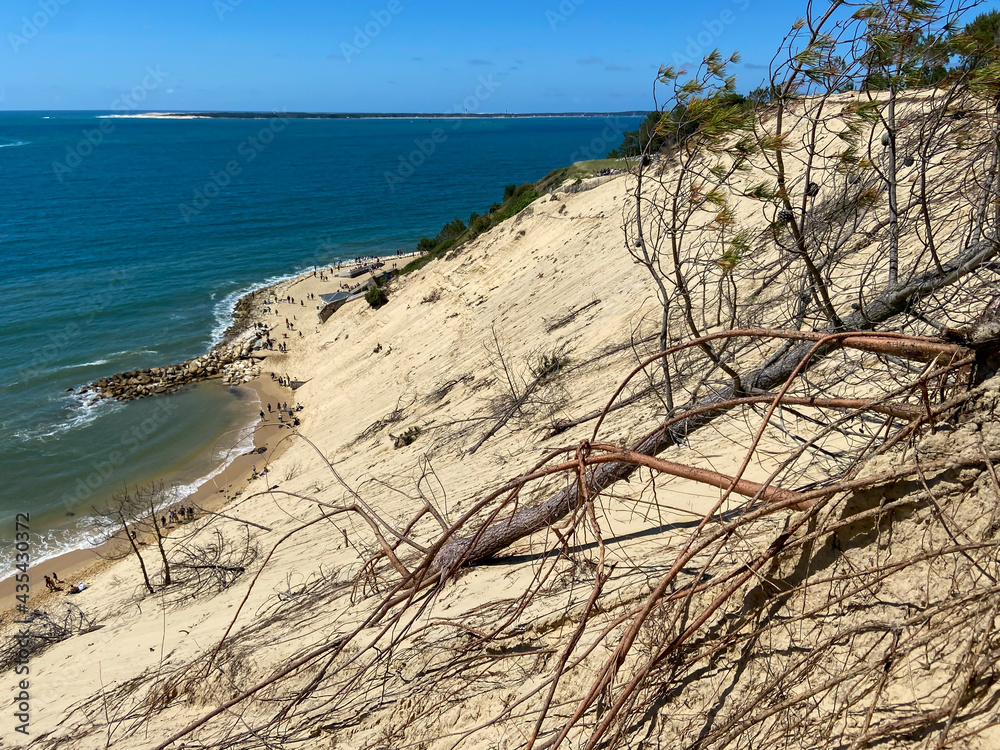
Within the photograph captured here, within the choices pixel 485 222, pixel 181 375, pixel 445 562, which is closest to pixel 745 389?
pixel 445 562

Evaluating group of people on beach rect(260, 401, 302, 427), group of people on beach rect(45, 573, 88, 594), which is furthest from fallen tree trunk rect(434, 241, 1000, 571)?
group of people on beach rect(260, 401, 302, 427)

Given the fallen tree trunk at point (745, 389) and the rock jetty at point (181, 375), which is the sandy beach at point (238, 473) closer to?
the rock jetty at point (181, 375)

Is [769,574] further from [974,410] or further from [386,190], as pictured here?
[386,190]

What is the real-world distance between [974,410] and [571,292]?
41.6ft

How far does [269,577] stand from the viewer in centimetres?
623

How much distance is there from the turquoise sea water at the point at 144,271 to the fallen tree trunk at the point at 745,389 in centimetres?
1452

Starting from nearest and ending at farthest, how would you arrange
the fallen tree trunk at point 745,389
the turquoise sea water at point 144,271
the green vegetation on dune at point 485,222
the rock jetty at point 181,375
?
the fallen tree trunk at point 745,389 → the turquoise sea water at point 144,271 → the rock jetty at point 181,375 → the green vegetation on dune at point 485,222

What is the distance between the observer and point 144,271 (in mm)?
36094

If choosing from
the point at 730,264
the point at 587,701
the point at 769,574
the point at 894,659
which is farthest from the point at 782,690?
the point at 730,264

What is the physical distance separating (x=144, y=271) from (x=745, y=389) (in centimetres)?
3989

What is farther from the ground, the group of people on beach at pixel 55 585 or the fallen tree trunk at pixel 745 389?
the fallen tree trunk at pixel 745 389

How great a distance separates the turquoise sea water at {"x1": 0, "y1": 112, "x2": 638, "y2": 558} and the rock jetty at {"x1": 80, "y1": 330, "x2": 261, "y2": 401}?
2.58 ft

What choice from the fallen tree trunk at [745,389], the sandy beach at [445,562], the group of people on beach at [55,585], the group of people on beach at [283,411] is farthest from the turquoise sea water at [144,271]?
the fallen tree trunk at [745,389]

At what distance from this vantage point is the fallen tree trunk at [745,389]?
138 inches
